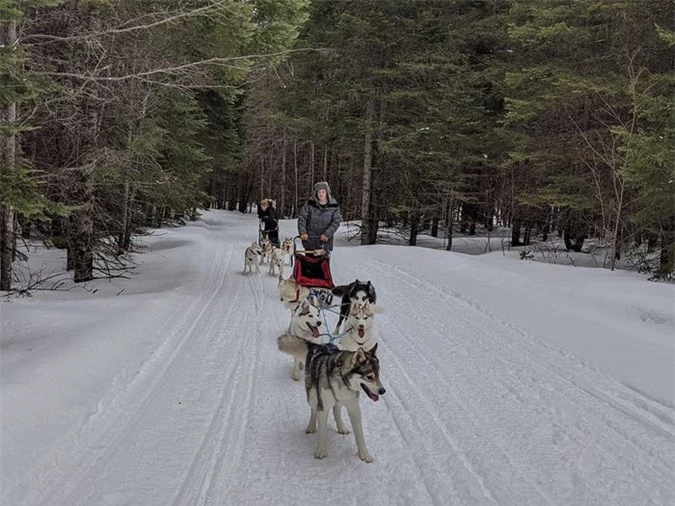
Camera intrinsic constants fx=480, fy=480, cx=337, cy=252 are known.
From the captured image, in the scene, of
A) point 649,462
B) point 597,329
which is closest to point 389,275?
point 597,329

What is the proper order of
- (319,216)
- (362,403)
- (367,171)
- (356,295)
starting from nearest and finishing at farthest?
(362,403) < (356,295) < (319,216) < (367,171)

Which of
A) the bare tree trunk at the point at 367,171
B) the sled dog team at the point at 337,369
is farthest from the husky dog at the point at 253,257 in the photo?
the bare tree trunk at the point at 367,171

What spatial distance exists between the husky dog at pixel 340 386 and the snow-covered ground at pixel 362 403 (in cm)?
17

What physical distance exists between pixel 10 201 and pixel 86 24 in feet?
20.2

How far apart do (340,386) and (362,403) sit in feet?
4.23

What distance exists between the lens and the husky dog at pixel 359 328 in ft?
18.8

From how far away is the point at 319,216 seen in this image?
8.83 m

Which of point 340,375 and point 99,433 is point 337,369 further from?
point 99,433

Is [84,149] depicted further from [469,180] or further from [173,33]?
[469,180]

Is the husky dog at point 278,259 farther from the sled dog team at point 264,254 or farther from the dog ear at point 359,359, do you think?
the dog ear at point 359,359

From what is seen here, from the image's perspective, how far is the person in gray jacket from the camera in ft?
28.8

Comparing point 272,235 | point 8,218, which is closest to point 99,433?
point 8,218

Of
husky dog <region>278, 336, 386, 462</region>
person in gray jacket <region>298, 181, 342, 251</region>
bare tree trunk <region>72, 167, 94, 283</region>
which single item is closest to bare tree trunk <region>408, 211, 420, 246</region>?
person in gray jacket <region>298, 181, 342, 251</region>

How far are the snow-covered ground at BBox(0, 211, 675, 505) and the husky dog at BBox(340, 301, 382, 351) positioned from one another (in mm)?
505
